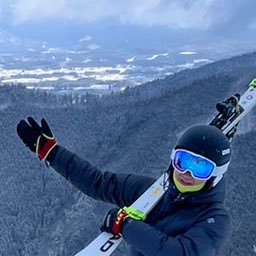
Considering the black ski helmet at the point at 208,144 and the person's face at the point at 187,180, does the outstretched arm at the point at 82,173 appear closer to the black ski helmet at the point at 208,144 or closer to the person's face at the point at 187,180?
the person's face at the point at 187,180

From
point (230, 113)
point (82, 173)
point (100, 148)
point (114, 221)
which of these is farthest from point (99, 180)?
point (100, 148)

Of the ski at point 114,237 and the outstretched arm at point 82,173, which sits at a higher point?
the outstretched arm at point 82,173

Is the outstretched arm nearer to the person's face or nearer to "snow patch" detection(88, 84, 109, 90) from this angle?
the person's face

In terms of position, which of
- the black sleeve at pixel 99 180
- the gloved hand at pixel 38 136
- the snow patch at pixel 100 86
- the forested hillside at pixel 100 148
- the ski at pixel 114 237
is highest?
the gloved hand at pixel 38 136

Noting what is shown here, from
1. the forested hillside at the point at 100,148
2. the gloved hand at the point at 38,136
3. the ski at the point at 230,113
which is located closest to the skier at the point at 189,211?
the gloved hand at the point at 38,136

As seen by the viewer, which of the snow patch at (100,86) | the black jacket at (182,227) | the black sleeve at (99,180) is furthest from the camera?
the snow patch at (100,86)

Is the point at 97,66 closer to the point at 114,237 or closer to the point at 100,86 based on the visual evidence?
the point at 100,86

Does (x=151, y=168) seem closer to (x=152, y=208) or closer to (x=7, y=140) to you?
(x=7, y=140)
